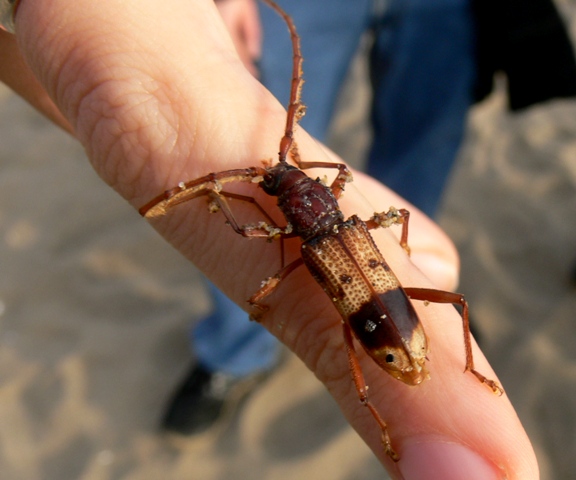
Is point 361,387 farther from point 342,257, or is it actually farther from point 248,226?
point 248,226

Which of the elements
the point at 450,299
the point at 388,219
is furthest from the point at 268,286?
the point at 450,299

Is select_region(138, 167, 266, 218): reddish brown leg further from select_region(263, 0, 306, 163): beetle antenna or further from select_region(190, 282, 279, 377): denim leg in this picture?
select_region(190, 282, 279, 377): denim leg

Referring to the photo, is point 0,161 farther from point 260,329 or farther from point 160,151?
point 160,151

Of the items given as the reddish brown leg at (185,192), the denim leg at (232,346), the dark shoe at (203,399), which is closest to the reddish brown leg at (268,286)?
the reddish brown leg at (185,192)

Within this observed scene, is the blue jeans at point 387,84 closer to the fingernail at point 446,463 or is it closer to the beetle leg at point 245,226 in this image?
the beetle leg at point 245,226

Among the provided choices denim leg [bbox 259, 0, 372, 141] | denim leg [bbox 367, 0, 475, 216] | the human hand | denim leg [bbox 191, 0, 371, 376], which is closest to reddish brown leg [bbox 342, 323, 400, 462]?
denim leg [bbox 191, 0, 371, 376]

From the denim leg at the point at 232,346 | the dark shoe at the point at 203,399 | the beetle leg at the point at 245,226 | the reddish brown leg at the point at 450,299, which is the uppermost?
the beetle leg at the point at 245,226

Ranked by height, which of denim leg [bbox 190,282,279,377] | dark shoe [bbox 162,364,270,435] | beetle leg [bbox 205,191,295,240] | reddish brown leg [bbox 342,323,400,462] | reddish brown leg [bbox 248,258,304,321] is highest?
beetle leg [bbox 205,191,295,240]
